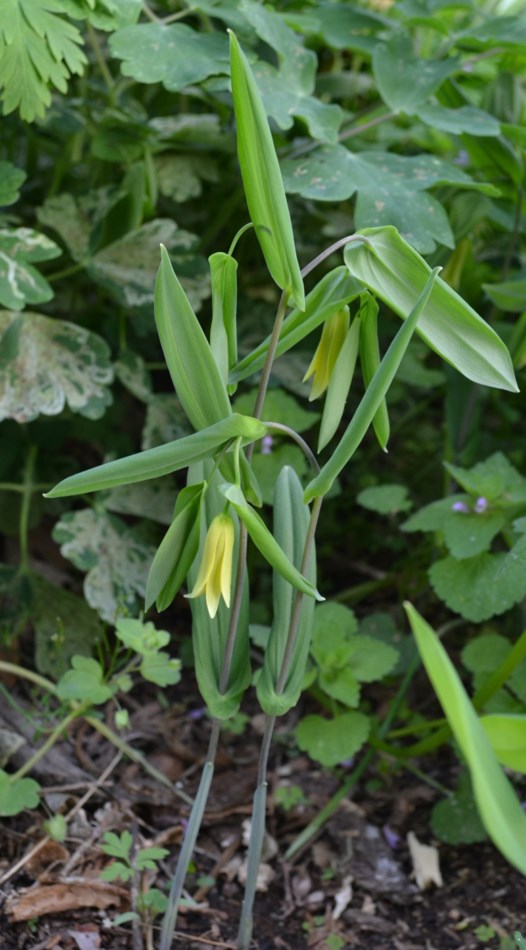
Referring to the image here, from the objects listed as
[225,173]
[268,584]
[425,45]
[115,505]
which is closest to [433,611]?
[268,584]

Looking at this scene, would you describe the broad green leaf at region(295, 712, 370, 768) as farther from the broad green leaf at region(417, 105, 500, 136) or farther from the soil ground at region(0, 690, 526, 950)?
the broad green leaf at region(417, 105, 500, 136)

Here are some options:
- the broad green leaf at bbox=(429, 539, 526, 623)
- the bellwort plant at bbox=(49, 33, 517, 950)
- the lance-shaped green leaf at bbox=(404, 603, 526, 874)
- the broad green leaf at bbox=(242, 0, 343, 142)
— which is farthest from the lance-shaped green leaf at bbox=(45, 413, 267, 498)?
the broad green leaf at bbox=(242, 0, 343, 142)

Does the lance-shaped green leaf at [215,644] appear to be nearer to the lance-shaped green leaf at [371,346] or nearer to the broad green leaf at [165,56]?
the lance-shaped green leaf at [371,346]

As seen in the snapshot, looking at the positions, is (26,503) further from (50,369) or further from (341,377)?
(341,377)

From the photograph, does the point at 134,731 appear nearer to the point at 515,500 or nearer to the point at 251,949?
the point at 251,949

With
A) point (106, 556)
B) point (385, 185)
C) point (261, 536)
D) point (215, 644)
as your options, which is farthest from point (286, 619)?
point (385, 185)

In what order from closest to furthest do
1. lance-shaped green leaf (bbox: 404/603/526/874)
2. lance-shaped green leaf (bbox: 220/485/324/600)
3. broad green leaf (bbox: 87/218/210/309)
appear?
lance-shaped green leaf (bbox: 404/603/526/874)
lance-shaped green leaf (bbox: 220/485/324/600)
broad green leaf (bbox: 87/218/210/309)
